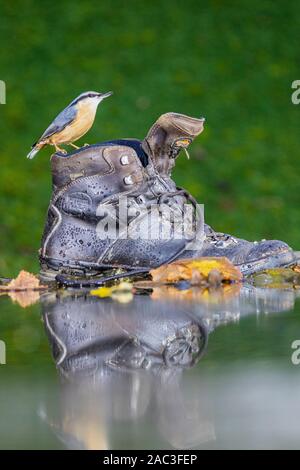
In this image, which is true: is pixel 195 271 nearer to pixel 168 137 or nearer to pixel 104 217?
pixel 104 217

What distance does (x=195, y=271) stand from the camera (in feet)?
22.3

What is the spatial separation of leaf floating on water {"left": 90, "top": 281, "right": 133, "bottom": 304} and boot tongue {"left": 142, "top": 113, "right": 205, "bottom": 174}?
740 millimetres

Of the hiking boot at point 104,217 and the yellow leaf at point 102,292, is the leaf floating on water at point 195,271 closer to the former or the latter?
the hiking boot at point 104,217

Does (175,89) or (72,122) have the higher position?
(175,89)

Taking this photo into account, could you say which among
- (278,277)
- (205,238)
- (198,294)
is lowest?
(198,294)

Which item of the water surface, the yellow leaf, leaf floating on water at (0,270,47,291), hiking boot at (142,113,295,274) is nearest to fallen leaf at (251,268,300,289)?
hiking boot at (142,113,295,274)

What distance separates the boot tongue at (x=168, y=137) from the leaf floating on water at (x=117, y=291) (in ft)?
2.43

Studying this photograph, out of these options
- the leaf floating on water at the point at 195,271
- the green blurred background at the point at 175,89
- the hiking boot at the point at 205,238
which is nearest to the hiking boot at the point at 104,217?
the leaf floating on water at the point at 195,271

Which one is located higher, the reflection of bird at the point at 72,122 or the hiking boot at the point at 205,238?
the reflection of bird at the point at 72,122

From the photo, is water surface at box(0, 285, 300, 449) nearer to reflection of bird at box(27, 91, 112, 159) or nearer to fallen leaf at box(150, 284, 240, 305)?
fallen leaf at box(150, 284, 240, 305)

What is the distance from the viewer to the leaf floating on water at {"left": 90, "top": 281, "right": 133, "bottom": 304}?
6465 millimetres

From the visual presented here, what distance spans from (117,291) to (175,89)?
779 cm

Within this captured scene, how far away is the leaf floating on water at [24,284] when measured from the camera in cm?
707

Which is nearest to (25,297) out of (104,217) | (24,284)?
(24,284)
